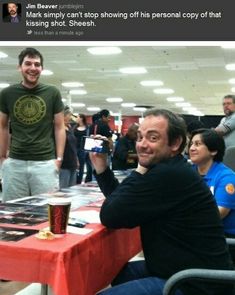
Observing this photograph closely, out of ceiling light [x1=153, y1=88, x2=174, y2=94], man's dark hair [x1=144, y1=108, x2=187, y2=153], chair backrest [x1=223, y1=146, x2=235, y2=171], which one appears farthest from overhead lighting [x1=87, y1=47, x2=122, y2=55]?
man's dark hair [x1=144, y1=108, x2=187, y2=153]

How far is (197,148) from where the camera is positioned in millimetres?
2512

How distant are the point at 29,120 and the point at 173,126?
4.82ft

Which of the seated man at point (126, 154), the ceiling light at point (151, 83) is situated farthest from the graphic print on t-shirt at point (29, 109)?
the ceiling light at point (151, 83)

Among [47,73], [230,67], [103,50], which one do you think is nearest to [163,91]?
[47,73]

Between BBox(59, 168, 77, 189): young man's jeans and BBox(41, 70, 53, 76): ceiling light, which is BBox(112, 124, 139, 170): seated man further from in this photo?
BBox(41, 70, 53, 76): ceiling light

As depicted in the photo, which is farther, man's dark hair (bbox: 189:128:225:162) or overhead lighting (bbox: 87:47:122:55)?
overhead lighting (bbox: 87:47:122:55)

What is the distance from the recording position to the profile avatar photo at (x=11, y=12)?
4.23 metres

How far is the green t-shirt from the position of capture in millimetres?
2920

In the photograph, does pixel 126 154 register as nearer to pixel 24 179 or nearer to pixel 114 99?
pixel 24 179

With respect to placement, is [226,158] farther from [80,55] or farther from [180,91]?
[180,91]

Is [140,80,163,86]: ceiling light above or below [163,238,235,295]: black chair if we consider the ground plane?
above

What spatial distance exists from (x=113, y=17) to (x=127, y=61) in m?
6.25

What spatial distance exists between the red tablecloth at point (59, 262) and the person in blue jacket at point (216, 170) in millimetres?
823

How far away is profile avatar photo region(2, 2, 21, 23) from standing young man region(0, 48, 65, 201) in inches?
58.1
